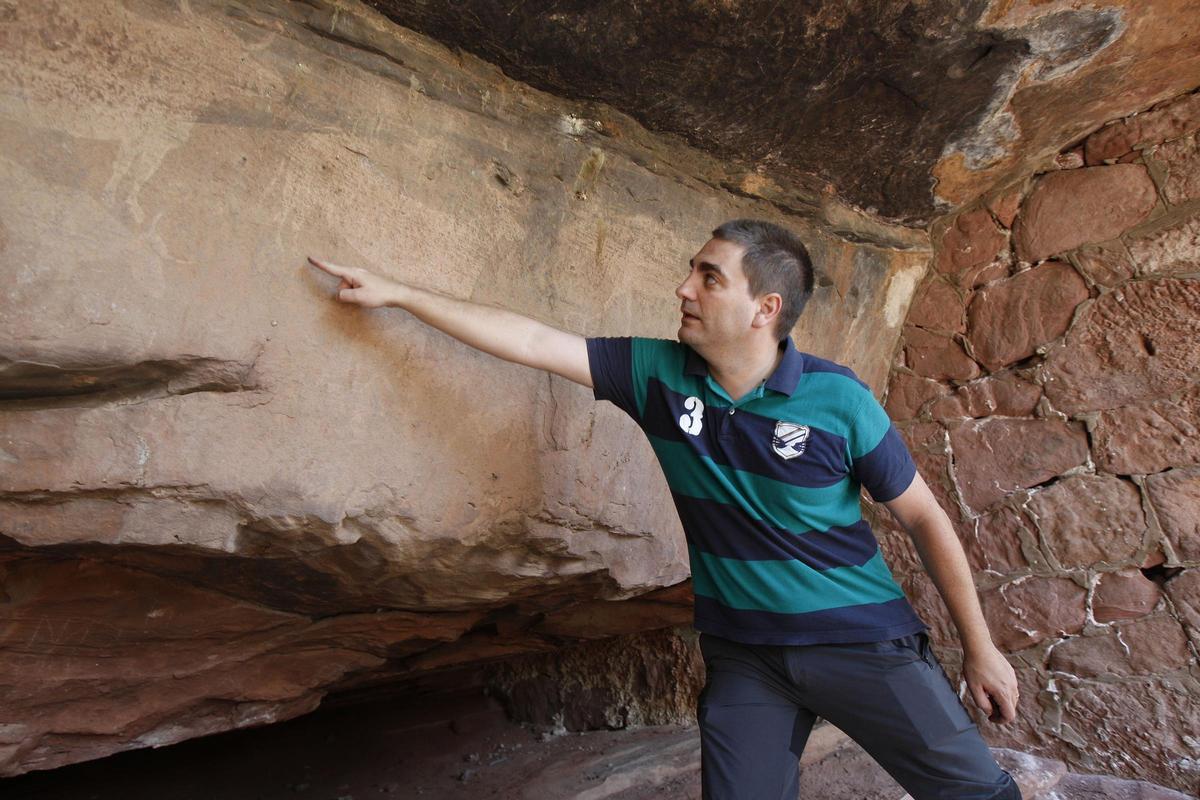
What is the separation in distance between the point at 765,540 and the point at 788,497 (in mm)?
89

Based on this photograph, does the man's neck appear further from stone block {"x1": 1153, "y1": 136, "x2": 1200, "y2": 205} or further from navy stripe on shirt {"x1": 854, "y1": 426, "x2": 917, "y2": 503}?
stone block {"x1": 1153, "y1": 136, "x2": 1200, "y2": 205}

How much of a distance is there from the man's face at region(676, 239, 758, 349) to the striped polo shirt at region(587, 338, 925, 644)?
0.07 m

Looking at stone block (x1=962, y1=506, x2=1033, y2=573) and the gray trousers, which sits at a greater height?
stone block (x1=962, y1=506, x2=1033, y2=573)

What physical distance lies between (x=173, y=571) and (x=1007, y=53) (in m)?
2.16

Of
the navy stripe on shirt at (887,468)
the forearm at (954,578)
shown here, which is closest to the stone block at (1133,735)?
the forearm at (954,578)

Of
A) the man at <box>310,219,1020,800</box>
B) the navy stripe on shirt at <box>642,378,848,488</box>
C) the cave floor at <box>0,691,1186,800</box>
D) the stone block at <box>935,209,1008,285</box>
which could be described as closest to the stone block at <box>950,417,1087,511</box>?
the stone block at <box>935,209,1008,285</box>

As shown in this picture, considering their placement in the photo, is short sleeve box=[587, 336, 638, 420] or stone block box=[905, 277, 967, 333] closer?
short sleeve box=[587, 336, 638, 420]

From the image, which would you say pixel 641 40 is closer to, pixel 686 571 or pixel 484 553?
pixel 484 553

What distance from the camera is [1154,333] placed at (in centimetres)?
230

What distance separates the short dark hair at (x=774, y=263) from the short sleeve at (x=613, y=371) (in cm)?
28

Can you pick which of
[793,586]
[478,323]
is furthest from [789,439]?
[478,323]

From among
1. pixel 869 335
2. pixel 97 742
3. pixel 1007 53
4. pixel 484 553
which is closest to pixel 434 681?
pixel 97 742

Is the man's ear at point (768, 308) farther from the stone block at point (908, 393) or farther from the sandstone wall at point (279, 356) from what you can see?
the stone block at point (908, 393)

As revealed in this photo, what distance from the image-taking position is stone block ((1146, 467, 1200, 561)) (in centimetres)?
219
